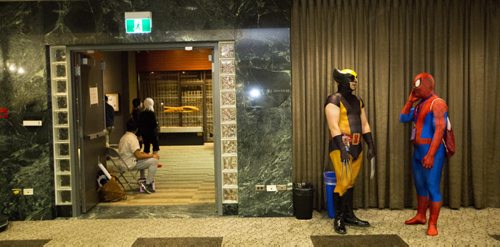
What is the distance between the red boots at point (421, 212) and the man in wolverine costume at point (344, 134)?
0.51 metres

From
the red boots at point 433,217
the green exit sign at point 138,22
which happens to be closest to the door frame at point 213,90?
the green exit sign at point 138,22

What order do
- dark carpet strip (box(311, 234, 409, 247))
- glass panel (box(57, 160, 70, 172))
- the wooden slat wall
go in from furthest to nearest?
the wooden slat wall < glass panel (box(57, 160, 70, 172)) < dark carpet strip (box(311, 234, 409, 247))

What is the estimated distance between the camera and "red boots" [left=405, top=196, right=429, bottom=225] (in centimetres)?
478

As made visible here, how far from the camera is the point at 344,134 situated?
4699mm

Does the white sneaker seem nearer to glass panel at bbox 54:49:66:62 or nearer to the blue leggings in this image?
glass panel at bbox 54:49:66:62

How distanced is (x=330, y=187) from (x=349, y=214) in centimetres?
36

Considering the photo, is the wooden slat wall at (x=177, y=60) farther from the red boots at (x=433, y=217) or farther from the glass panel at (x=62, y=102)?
the red boots at (x=433, y=217)

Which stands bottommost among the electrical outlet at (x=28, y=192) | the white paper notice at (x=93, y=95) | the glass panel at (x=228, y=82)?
the electrical outlet at (x=28, y=192)

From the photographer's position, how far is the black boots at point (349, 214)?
15.8ft

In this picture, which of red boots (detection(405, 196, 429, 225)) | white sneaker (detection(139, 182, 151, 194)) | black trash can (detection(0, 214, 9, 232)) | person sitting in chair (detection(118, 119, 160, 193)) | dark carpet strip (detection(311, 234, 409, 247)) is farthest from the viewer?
white sneaker (detection(139, 182, 151, 194))

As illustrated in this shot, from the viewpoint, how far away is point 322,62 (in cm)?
536

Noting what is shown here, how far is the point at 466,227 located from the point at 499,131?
141 centimetres

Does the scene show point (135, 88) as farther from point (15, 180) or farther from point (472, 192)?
point (472, 192)

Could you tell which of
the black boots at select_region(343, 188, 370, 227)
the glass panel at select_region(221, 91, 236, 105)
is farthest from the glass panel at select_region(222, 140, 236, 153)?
the black boots at select_region(343, 188, 370, 227)
